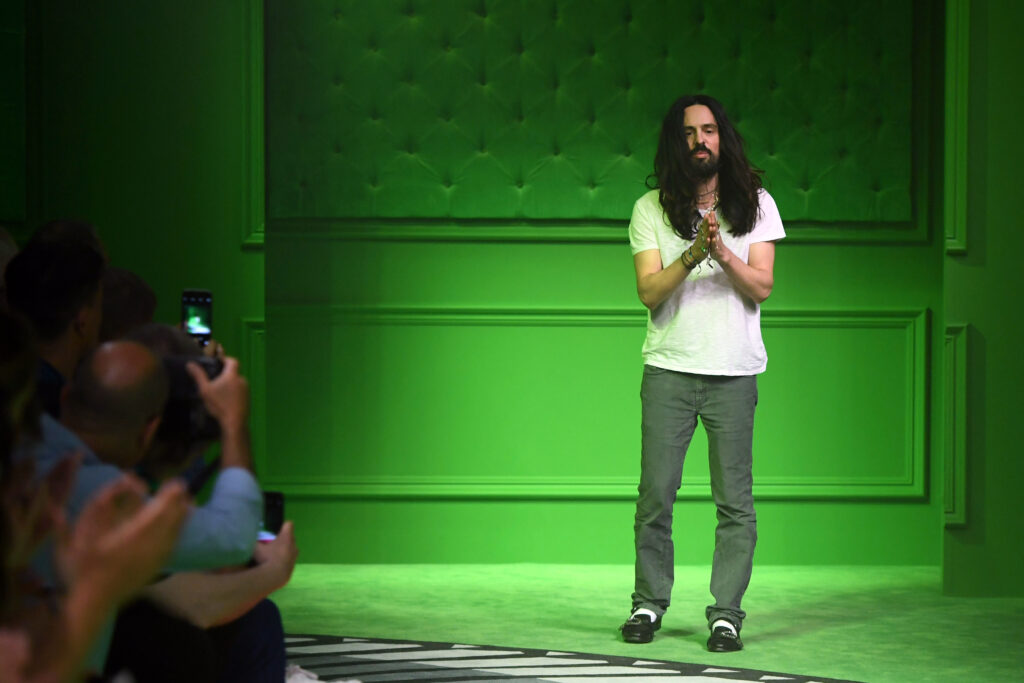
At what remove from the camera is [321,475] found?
4156 millimetres

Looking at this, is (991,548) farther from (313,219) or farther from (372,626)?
(313,219)

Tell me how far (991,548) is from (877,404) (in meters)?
0.69

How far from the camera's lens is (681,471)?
9.86 ft

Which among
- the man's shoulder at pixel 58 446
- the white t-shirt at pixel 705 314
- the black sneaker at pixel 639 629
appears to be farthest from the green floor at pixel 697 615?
the man's shoulder at pixel 58 446

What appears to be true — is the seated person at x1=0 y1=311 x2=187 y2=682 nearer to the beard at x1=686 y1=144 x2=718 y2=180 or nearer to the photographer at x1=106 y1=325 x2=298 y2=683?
the photographer at x1=106 y1=325 x2=298 y2=683

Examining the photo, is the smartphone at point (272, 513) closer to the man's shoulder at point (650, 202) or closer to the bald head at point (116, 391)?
the bald head at point (116, 391)

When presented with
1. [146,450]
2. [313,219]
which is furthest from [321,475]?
[146,450]

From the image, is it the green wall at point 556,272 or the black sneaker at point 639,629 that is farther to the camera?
the green wall at point 556,272

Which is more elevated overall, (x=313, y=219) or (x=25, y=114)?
(x=25, y=114)

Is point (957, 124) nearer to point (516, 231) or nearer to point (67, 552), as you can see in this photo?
point (516, 231)

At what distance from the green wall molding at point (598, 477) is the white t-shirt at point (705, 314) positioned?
1.11m

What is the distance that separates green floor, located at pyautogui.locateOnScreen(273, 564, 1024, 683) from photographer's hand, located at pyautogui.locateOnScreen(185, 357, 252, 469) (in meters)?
Answer: 1.67

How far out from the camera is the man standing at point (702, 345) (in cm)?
298

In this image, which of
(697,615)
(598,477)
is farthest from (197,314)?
(598,477)
